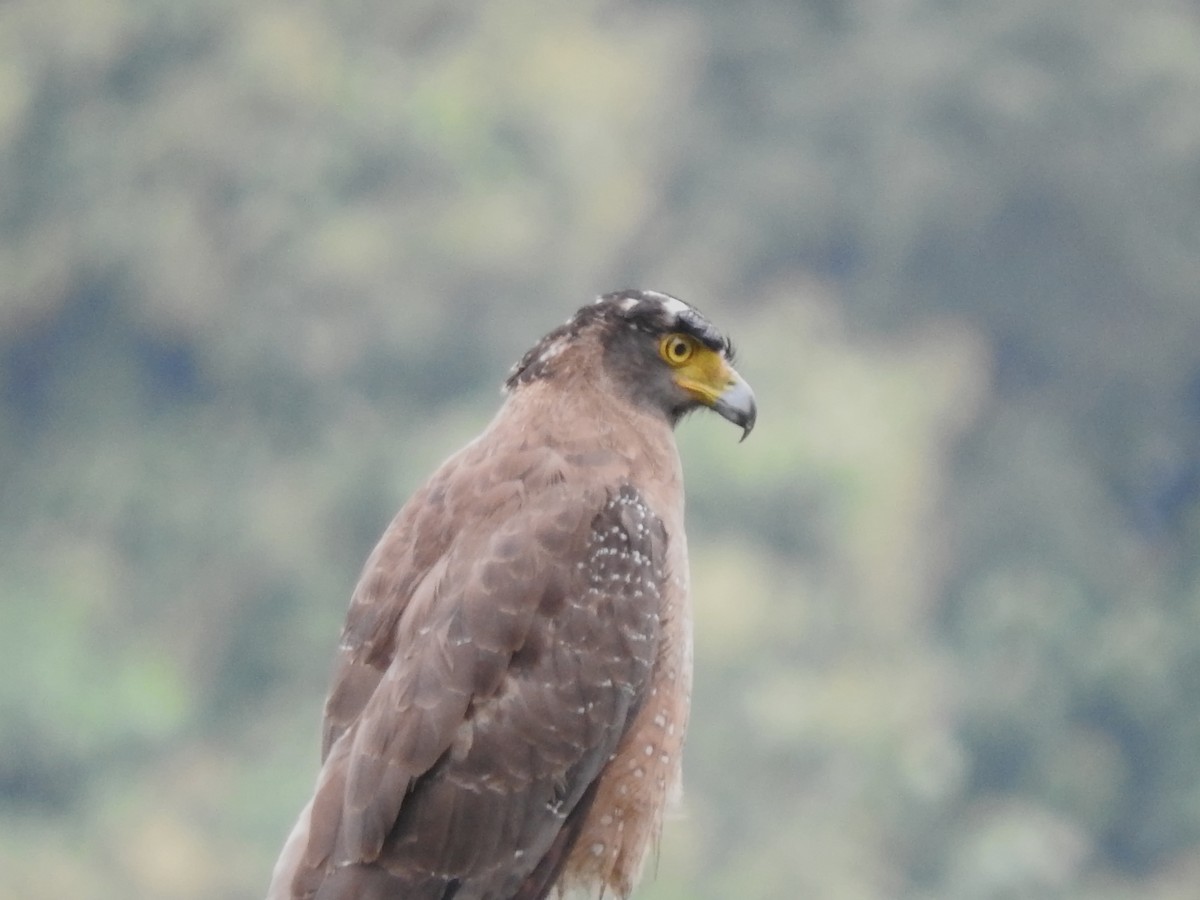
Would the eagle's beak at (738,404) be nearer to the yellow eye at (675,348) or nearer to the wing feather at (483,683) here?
the yellow eye at (675,348)

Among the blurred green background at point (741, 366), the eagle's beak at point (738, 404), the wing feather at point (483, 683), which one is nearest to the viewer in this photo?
the wing feather at point (483, 683)

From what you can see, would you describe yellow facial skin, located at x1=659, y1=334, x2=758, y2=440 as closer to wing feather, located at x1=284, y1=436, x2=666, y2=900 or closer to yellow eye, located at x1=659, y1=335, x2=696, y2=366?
yellow eye, located at x1=659, y1=335, x2=696, y2=366

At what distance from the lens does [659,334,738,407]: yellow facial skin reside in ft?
13.8

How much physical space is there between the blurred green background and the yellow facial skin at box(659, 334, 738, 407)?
13.6 metres

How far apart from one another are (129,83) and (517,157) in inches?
178

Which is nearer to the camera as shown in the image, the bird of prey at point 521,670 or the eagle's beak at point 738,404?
the bird of prey at point 521,670

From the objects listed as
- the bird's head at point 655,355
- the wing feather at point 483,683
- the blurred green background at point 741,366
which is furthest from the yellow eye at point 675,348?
the blurred green background at point 741,366

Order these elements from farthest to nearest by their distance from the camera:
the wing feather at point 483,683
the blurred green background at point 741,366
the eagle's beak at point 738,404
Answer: the blurred green background at point 741,366, the eagle's beak at point 738,404, the wing feather at point 483,683

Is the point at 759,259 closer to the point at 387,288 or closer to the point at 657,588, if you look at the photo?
the point at 387,288

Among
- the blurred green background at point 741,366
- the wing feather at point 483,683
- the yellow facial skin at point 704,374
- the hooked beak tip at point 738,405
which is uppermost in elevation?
the blurred green background at point 741,366

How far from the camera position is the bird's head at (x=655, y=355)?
4.18 m

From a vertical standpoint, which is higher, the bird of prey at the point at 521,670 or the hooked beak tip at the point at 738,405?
the hooked beak tip at the point at 738,405

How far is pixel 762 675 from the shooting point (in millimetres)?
18938

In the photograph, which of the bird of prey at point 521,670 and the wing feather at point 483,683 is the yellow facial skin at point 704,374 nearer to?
the bird of prey at point 521,670
